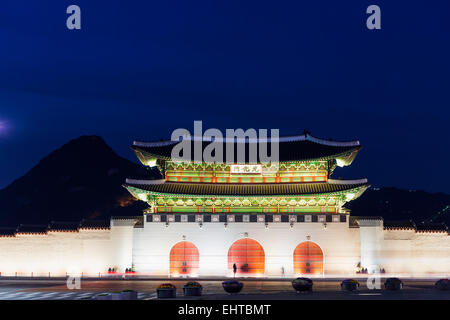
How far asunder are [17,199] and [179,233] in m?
105

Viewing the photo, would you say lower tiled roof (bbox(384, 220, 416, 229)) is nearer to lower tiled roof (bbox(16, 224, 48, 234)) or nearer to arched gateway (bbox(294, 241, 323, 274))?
arched gateway (bbox(294, 241, 323, 274))

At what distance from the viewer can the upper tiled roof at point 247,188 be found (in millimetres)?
46906

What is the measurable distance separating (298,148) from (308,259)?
11038mm

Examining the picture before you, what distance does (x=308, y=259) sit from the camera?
154 ft

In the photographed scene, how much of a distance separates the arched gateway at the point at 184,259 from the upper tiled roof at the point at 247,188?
5102 millimetres

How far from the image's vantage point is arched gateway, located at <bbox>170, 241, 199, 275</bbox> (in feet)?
155

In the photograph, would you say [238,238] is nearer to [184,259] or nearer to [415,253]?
[184,259]

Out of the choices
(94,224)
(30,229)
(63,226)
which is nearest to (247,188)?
(94,224)

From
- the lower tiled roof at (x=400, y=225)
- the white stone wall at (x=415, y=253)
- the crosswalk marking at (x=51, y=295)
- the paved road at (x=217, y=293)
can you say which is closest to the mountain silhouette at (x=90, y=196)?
the lower tiled roof at (x=400, y=225)

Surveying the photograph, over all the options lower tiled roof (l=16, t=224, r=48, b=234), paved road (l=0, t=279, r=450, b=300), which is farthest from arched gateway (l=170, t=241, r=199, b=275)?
lower tiled roof (l=16, t=224, r=48, b=234)

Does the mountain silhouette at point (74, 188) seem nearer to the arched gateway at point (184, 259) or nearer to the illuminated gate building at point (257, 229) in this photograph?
the illuminated gate building at point (257, 229)

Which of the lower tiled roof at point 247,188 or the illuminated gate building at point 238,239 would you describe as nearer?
the illuminated gate building at point 238,239

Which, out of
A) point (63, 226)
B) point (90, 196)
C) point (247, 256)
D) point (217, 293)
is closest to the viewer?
point (217, 293)
